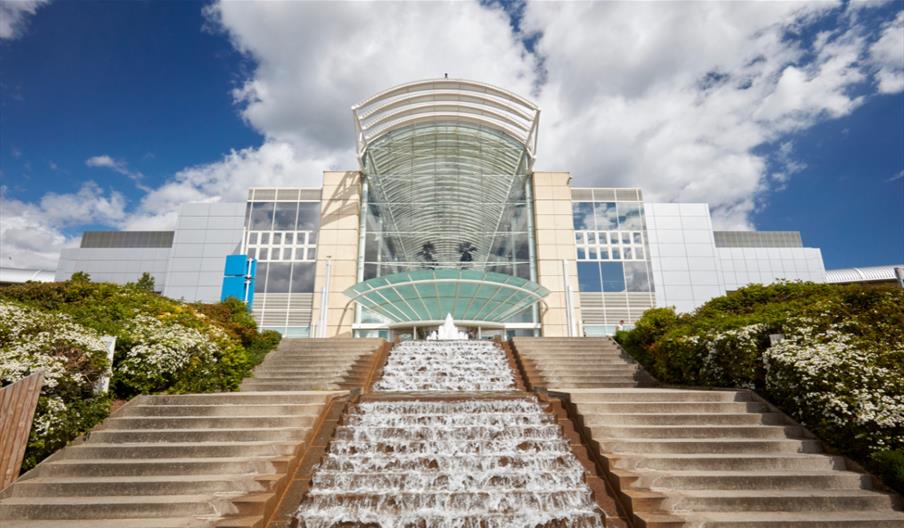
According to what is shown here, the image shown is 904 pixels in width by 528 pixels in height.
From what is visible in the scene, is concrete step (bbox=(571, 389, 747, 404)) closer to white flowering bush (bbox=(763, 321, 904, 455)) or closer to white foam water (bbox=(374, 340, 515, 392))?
white flowering bush (bbox=(763, 321, 904, 455))

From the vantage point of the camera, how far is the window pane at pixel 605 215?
3005 centimetres

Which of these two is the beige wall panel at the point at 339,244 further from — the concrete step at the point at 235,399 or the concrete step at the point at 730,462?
the concrete step at the point at 730,462

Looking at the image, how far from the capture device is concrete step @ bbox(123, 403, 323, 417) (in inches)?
326

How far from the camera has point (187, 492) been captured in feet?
20.3

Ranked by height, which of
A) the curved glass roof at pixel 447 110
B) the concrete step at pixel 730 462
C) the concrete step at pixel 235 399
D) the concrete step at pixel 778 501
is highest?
the curved glass roof at pixel 447 110

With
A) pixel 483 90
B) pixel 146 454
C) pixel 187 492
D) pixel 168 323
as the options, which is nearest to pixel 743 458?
pixel 187 492

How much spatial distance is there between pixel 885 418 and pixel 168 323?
46.1 ft

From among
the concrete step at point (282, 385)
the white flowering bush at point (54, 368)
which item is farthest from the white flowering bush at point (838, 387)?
the white flowering bush at point (54, 368)


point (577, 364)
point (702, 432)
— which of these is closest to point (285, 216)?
point (577, 364)

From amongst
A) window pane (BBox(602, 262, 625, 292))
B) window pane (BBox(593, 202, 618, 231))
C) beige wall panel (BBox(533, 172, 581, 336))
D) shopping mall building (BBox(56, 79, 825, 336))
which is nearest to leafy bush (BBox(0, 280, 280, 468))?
shopping mall building (BBox(56, 79, 825, 336))

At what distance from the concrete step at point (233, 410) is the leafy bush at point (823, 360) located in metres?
8.26

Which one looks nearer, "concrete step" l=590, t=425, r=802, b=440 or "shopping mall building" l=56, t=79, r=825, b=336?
"concrete step" l=590, t=425, r=802, b=440

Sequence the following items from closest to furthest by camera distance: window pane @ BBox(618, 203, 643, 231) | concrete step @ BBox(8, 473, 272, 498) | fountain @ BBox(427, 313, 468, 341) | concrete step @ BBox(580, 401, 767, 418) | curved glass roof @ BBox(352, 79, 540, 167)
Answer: concrete step @ BBox(8, 473, 272, 498) → concrete step @ BBox(580, 401, 767, 418) → fountain @ BBox(427, 313, 468, 341) → curved glass roof @ BBox(352, 79, 540, 167) → window pane @ BBox(618, 203, 643, 231)

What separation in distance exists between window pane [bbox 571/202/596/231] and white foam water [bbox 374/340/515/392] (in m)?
14.8
